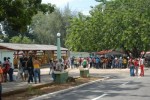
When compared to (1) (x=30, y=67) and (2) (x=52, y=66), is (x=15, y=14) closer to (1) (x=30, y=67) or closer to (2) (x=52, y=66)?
(1) (x=30, y=67)

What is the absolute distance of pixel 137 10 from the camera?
176 feet

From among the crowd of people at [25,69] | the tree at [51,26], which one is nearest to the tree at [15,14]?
the crowd of people at [25,69]

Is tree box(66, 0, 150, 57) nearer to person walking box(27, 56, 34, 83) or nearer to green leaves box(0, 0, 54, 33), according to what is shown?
person walking box(27, 56, 34, 83)

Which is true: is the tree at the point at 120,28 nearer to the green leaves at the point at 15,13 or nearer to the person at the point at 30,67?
the person at the point at 30,67

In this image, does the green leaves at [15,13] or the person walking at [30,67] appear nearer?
the green leaves at [15,13]

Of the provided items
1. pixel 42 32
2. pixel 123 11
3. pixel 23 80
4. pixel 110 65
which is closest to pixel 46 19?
pixel 42 32

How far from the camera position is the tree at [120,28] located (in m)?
51.3

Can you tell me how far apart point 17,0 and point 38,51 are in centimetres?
3578

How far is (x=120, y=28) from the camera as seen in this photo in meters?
53.3

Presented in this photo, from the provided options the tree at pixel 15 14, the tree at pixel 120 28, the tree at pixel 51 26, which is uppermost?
the tree at pixel 51 26

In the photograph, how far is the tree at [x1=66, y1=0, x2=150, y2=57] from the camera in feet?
168

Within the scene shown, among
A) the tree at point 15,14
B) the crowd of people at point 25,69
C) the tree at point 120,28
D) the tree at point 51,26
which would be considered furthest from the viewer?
the tree at point 51,26

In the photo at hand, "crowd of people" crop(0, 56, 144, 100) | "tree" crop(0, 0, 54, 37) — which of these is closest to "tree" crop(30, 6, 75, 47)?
"crowd of people" crop(0, 56, 144, 100)

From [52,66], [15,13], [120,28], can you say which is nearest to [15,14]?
[15,13]
